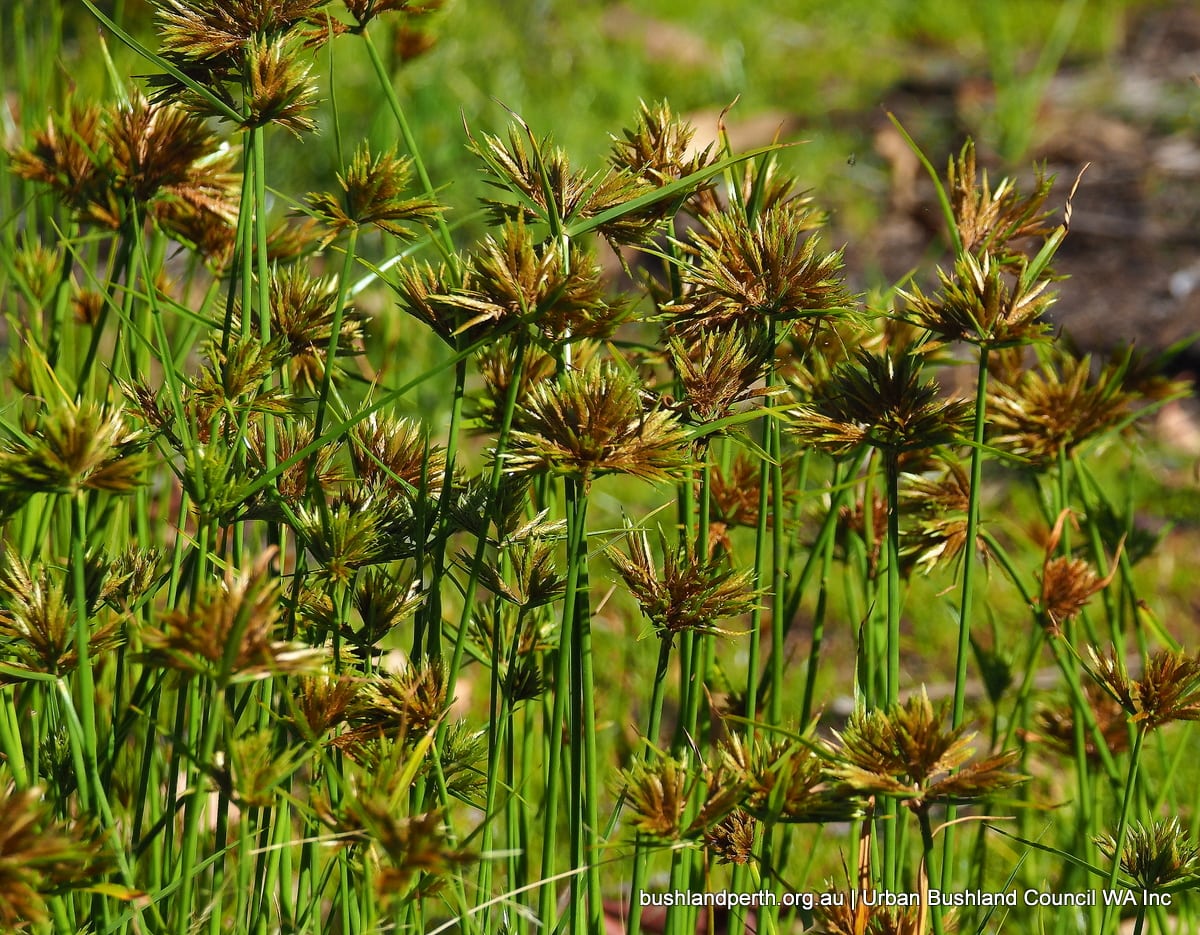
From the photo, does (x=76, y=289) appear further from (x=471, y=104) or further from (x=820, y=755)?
(x=471, y=104)

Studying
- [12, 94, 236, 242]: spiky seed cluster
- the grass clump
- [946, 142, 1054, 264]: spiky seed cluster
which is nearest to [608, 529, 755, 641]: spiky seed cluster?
the grass clump

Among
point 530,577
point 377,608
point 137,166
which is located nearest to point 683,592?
point 530,577

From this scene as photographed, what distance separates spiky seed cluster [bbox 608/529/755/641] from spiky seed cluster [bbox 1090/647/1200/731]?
330mm

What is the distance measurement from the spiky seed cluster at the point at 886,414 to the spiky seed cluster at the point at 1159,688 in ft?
0.85

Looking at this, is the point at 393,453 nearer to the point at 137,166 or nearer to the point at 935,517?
the point at 137,166

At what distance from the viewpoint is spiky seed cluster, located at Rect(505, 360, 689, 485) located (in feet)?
2.48

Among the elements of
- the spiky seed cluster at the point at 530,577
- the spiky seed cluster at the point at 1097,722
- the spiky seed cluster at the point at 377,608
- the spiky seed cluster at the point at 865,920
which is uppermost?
the spiky seed cluster at the point at 530,577

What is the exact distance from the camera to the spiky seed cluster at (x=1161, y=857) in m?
0.96

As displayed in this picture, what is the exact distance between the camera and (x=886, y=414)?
88 cm

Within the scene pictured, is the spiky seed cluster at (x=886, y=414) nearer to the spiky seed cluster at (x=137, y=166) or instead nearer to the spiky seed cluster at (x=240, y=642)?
the spiky seed cluster at (x=240, y=642)

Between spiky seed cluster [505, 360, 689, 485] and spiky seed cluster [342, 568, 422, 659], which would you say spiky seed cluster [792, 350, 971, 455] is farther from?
spiky seed cluster [342, 568, 422, 659]

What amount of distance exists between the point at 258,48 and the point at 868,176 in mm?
3316

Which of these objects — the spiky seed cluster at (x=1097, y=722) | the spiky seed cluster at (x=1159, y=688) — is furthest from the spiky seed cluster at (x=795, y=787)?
the spiky seed cluster at (x=1097, y=722)

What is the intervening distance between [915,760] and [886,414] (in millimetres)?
246
